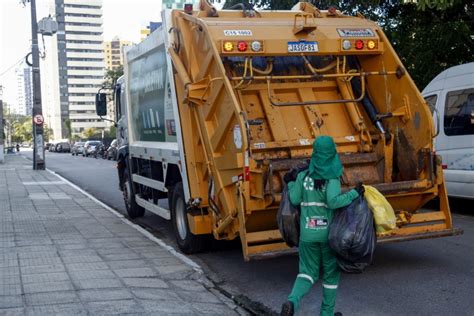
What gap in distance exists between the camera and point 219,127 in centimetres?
645

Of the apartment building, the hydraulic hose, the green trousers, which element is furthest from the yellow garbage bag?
the apartment building

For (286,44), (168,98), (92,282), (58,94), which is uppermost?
(58,94)

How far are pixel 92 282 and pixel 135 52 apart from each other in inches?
187

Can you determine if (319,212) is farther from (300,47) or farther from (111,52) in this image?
(111,52)

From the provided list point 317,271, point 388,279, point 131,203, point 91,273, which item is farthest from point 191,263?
point 131,203

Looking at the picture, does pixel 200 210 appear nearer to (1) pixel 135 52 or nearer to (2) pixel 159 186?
(2) pixel 159 186

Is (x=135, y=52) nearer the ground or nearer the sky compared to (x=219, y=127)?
nearer the sky

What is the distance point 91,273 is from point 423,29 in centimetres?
1065

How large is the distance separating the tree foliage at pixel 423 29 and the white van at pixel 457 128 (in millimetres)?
3443

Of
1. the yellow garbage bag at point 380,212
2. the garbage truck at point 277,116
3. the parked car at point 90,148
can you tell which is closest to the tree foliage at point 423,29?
the garbage truck at point 277,116

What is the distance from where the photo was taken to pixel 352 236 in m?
4.38

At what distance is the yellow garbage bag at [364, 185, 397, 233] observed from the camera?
15.4ft

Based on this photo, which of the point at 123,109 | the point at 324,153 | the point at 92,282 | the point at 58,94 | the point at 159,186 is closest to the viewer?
the point at 324,153

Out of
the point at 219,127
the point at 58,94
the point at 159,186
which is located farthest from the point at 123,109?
the point at 58,94
